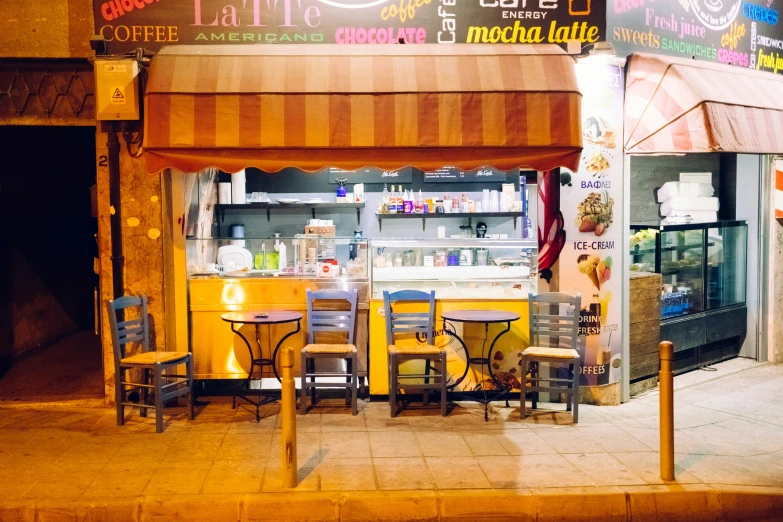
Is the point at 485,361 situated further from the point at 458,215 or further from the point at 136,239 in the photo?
the point at 136,239

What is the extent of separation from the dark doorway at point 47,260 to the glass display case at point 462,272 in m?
3.54

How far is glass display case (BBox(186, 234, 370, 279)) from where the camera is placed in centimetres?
793

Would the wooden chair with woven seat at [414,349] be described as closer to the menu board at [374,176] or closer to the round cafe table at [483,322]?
the round cafe table at [483,322]

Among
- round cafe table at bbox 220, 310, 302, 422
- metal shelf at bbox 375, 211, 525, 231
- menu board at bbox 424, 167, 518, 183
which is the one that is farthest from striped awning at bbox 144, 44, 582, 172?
menu board at bbox 424, 167, 518, 183

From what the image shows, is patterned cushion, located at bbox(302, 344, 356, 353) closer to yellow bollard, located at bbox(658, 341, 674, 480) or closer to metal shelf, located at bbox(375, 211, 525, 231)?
yellow bollard, located at bbox(658, 341, 674, 480)

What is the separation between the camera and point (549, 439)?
255 inches

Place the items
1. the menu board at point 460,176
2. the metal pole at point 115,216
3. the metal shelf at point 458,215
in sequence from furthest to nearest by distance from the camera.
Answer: the menu board at point 460,176
the metal shelf at point 458,215
the metal pole at point 115,216

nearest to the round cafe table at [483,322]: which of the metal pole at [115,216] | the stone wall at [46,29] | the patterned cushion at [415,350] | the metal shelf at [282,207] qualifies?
the patterned cushion at [415,350]

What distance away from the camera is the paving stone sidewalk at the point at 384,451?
5359mm

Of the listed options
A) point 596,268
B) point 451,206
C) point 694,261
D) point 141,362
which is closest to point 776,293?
point 694,261

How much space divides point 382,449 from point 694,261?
5.58 metres

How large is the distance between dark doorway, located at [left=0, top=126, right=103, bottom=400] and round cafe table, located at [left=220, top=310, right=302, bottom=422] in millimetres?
1826

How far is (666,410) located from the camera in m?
5.36

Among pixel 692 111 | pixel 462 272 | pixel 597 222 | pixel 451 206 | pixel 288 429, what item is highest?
pixel 692 111
